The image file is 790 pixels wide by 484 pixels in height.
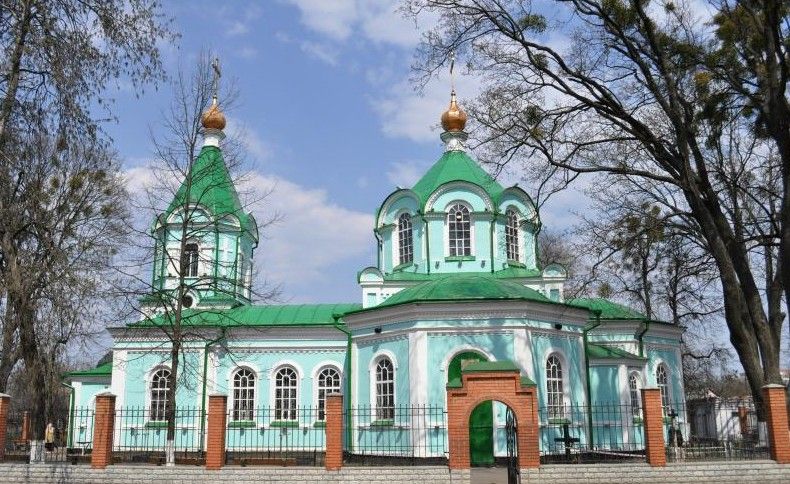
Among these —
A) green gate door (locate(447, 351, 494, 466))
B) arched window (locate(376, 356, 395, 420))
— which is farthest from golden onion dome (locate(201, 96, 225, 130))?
green gate door (locate(447, 351, 494, 466))

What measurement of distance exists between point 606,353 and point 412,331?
20.4 ft

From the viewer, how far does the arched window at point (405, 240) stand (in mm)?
22389

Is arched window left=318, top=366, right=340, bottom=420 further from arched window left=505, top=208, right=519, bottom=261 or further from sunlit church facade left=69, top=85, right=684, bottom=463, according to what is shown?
arched window left=505, top=208, right=519, bottom=261

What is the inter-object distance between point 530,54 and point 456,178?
343 inches

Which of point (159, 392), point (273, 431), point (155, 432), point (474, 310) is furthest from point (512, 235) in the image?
point (155, 432)

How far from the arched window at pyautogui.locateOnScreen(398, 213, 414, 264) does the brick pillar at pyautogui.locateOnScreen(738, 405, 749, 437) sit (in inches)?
402

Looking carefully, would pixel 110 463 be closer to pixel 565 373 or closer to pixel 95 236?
pixel 95 236

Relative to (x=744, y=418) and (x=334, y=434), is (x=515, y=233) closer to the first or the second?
(x=744, y=418)

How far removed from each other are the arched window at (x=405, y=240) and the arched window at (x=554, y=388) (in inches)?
241

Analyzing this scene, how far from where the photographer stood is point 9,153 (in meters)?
9.47

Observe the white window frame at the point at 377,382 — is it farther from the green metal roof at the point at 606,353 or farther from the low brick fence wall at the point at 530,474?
the green metal roof at the point at 606,353

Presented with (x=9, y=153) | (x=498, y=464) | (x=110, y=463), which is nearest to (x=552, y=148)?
(x=498, y=464)

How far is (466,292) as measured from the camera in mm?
17688

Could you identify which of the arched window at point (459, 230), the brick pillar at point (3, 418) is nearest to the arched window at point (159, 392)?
the brick pillar at point (3, 418)
